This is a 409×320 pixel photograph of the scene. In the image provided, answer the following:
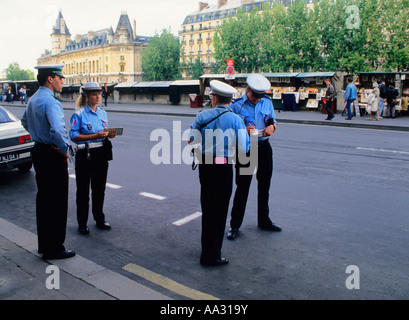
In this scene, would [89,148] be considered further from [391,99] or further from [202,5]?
[202,5]

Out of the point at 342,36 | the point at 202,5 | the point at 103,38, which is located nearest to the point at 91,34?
the point at 103,38

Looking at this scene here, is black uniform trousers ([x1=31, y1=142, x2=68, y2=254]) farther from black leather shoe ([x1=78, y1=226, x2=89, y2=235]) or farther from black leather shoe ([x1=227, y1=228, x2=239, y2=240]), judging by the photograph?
black leather shoe ([x1=227, y1=228, x2=239, y2=240])

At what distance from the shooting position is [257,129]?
4.60 metres

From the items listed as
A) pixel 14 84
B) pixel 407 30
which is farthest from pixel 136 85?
pixel 407 30

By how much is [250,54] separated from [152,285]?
7377 cm

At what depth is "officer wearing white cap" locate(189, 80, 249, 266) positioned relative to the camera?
373cm

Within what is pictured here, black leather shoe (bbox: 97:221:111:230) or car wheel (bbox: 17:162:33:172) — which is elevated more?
car wheel (bbox: 17:162:33:172)

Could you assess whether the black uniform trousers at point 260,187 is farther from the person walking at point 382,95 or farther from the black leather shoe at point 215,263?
the person walking at point 382,95

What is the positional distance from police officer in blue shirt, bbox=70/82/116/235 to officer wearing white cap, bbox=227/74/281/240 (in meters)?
1.60

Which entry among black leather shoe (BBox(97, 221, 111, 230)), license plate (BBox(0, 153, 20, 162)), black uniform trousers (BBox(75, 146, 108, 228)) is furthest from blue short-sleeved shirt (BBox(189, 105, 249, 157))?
license plate (BBox(0, 153, 20, 162))

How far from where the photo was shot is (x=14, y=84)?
4412cm

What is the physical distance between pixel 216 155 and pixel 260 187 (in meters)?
1.31

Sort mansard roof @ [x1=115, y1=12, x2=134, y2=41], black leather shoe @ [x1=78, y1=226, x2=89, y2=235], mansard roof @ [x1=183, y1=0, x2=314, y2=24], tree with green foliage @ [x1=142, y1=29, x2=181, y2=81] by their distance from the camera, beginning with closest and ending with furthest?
black leather shoe @ [x1=78, y1=226, x2=89, y2=235] < tree with green foliage @ [x1=142, y1=29, x2=181, y2=81] < mansard roof @ [x1=183, y1=0, x2=314, y2=24] < mansard roof @ [x1=115, y1=12, x2=134, y2=41]

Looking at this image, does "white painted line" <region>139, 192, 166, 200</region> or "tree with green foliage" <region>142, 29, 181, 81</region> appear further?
"tree with green foliage" <region>142, 29, 181, 81</region>
